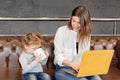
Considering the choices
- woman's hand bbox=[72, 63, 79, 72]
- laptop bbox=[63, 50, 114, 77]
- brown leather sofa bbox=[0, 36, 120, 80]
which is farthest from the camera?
brown leather sofa bbox=[0, 36, 120, 80]

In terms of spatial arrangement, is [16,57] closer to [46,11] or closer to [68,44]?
[68,44]

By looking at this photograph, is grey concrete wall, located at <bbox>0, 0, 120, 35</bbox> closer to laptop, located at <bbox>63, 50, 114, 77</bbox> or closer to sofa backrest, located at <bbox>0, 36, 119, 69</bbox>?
sofa backrest, located at <bbox>0, 36, 119, 69</bbox>

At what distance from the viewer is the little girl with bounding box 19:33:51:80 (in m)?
2.63

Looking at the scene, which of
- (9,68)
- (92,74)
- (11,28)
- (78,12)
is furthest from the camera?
(11,28)

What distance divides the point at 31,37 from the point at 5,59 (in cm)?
57

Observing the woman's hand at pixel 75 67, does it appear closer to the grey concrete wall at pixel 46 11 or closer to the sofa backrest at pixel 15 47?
the sofa backrest at pixel 15 47

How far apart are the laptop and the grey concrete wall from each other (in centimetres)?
219

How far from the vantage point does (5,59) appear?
3104mm

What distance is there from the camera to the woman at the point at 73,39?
2807 mm

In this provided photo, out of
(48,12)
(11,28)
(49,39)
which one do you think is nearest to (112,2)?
(48,12)

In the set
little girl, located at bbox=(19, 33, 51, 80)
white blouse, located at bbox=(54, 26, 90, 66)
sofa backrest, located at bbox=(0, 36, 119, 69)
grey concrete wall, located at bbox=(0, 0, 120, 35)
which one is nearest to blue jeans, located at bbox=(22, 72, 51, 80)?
little girl, located at bbox=(19, 33, 51, 80)

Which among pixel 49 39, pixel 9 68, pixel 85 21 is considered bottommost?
pixel 9 68

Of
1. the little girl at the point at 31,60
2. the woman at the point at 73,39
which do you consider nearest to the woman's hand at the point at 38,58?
the little girl at the point at 31,60

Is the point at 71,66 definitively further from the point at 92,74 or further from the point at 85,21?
the point at 85,21
